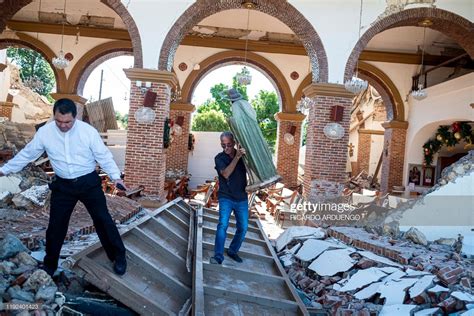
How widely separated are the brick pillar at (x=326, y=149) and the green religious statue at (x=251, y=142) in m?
4.93

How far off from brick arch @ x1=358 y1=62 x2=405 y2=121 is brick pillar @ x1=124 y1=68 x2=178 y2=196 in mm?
7541

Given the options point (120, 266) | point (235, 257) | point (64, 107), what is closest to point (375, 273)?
point (235, 257)

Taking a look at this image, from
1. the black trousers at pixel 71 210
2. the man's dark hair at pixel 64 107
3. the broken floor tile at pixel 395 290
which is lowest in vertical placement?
the broken floor tile at pixel 395 290

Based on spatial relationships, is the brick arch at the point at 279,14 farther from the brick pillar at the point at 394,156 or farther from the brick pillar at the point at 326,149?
the brick pillar at the point at 394,156

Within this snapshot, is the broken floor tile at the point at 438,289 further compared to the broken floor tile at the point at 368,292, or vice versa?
the broken floor tile at the point at 368,292

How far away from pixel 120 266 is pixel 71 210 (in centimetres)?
63

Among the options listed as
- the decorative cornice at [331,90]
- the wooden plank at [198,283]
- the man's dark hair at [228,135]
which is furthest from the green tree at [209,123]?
the man's dark hair at [228,135]

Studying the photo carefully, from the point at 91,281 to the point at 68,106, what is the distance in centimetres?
140

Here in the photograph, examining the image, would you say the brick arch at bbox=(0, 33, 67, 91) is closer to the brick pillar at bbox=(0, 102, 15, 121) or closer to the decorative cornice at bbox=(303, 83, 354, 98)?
the brick pillar at bbox=(0, 102, 15, 121)

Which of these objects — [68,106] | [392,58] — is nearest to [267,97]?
[392,58]

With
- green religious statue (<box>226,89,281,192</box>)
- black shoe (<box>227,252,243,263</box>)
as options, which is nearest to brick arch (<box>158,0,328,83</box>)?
green religious statue (<box>226,89,281,192</box>)

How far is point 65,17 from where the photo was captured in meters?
13.2

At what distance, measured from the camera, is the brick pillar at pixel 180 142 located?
1437cm

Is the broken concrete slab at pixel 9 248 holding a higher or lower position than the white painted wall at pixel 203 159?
lower
